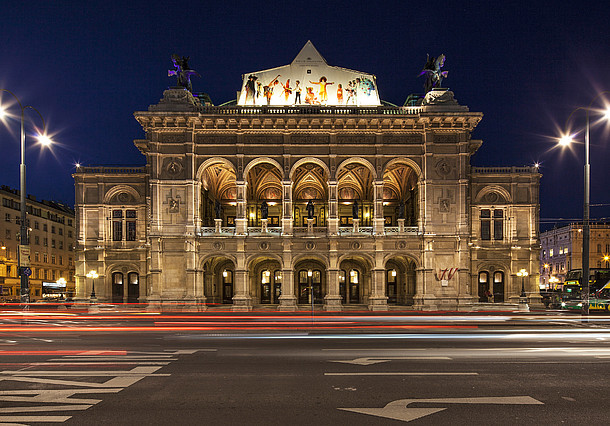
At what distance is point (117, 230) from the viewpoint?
45.2m

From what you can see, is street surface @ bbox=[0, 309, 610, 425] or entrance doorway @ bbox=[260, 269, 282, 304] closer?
street surface @ bbox=[0, 309, 610, 425]

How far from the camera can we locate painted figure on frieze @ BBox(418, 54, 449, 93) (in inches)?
1690

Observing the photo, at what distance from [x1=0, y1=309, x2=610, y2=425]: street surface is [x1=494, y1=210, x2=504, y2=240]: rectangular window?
2587 cm

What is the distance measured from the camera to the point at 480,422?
7.93 m

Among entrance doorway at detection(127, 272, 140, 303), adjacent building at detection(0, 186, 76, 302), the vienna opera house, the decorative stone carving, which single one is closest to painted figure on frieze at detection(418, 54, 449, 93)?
the vienna opera house

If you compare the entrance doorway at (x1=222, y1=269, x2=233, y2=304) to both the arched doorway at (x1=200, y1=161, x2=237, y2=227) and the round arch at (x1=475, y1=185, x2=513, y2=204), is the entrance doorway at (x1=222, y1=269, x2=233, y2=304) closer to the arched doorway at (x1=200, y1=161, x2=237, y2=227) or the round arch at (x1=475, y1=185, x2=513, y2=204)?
the arched doorway at (x1=200, y1=161, x2=237, y2=227)

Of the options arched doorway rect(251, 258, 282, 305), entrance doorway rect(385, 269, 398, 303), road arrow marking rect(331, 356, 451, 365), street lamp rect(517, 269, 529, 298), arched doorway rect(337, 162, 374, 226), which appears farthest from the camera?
arched doorway rect(337, 162, 374, 226)

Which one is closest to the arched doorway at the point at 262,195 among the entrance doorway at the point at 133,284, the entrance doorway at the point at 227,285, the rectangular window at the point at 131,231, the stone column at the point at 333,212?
the entrance doorway at the point at 227,285

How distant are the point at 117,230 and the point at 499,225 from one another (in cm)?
3350

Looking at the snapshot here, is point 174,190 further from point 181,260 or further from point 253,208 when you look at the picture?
point 253,208

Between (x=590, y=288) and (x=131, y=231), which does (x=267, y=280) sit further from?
(x=590, y=288)

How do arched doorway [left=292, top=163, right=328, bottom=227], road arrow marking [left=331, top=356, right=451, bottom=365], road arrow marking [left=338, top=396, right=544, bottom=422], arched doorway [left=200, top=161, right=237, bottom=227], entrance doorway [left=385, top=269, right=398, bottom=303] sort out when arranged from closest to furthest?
1. road arrow marking [left=338, top=396, right=544, bottom=422]
2. road arrow marking [left=331, top=356, right=451, bottom=365]
3. arched doorway [left=200, top=161, right=237, bottom=227]
4. entrance doorway [left=385, top=269, right=398, bottom=303]
5. arched doorway [left=292, top=163, right=328, bottom=227]

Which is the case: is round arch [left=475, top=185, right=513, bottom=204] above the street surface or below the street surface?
above

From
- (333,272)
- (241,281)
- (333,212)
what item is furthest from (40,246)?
(333,212)
